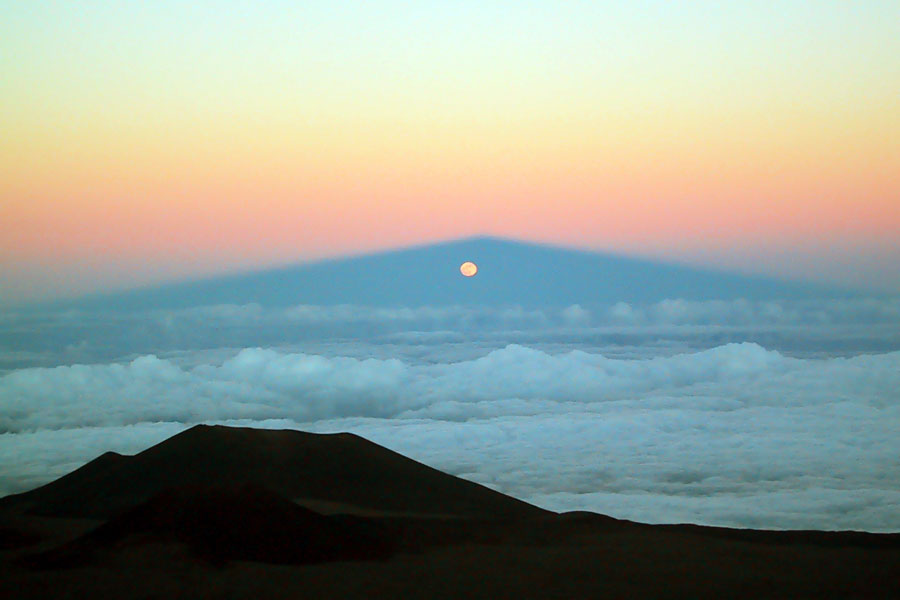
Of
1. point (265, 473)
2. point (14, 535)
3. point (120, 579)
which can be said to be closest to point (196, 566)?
point (120, 579)

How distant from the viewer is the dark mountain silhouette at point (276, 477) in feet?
157

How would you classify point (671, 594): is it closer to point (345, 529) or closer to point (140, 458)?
point (345, 529)

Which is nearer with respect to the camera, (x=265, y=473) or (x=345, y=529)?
(x=345, y=529)

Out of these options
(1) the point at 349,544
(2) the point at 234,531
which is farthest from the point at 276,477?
(1) the point at 349,544

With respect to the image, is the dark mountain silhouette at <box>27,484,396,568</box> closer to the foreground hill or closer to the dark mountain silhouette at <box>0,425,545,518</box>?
the foreground hill

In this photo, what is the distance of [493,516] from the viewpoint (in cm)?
4719

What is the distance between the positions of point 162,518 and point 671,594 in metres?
21.5

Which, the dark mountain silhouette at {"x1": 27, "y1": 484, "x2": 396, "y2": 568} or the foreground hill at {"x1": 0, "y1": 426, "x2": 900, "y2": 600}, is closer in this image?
the foreground hill at {"x1": 0, "y1": 426, "x2": 900, "y2": 600}

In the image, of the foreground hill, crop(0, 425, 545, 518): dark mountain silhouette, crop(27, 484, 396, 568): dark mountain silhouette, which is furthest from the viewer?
crop(0, 425, 545, 518): dark mountain silhouette

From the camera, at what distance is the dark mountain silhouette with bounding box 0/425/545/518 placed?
47938mm

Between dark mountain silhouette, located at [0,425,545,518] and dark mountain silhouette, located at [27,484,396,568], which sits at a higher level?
dark mountain silhouette, located at [0,425,545,518]

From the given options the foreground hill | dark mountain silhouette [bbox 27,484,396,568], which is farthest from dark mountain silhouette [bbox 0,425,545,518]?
dark mountain silhouette [bbox 27,484,396,568]

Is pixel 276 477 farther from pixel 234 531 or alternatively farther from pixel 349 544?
pixel 349 544

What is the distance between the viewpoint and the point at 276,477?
163 ft
